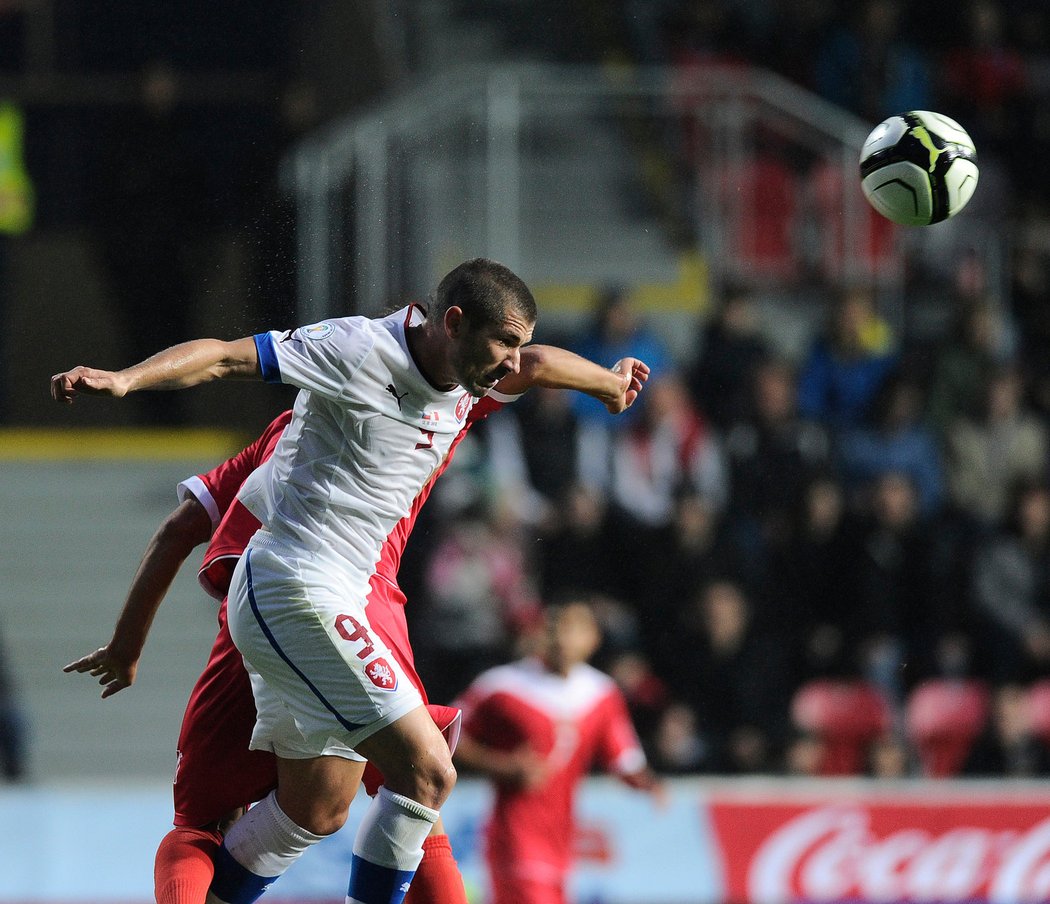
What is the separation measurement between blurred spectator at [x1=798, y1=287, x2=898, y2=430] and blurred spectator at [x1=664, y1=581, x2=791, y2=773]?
1280 millimetres

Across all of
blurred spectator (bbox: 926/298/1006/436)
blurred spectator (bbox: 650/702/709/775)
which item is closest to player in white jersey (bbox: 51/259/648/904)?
blurred spectator (bbox: 650/702/709/775)

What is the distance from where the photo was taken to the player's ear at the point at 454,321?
411cm

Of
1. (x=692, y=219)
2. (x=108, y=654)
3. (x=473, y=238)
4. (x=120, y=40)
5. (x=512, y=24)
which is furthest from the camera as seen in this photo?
(x=512, y=24)

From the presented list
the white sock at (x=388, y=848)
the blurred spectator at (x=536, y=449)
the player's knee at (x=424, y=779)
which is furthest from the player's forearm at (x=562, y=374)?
the blurred spectator at (x=536, y=449)

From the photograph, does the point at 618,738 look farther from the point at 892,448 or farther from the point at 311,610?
the point at 311,610

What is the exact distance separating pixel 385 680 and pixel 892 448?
6.25m

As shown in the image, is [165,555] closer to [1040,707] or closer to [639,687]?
[639,687]

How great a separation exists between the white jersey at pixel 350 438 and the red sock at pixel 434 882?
726 millimetres

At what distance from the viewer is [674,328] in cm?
1099

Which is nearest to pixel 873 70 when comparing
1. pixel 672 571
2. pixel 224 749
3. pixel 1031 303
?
pixel 1031 303

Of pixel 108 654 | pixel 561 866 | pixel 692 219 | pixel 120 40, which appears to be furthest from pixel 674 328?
pixel 108 654

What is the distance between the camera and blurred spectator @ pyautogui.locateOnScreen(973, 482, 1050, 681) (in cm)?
951

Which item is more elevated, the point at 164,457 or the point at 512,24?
the point at 512,24

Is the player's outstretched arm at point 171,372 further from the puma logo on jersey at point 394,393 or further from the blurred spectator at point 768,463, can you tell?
the blurred spectator at point 768,463
